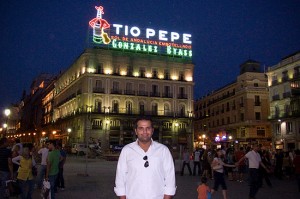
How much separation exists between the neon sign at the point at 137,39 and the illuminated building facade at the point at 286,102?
17.1m

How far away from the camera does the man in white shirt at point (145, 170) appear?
12.9 ft

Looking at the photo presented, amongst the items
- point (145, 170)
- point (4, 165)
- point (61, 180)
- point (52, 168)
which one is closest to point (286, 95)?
point (61, 180)

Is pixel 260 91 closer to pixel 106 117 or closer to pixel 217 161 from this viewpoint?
pixel 106 117

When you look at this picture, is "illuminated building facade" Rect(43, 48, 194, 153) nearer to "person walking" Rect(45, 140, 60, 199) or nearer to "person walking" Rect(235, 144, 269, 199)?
"person walking" Rect(235, 144, 269, 199)

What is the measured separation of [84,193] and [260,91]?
5385 cm

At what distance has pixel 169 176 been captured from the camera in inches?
161

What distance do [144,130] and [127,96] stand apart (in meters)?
53.1

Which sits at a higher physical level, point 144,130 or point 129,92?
point 129,92

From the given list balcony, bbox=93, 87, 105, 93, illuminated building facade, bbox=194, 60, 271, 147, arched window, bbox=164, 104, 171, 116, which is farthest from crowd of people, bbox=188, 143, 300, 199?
illuminated building facade, bbox=194, 60, 271, 147

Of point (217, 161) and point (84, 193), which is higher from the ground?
point (217, 161)

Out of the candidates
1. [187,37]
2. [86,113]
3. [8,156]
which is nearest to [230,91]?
[187,37]

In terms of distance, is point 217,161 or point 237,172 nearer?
point 217,161

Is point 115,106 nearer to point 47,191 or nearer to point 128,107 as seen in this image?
point 128,107

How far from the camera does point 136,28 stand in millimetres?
59719
